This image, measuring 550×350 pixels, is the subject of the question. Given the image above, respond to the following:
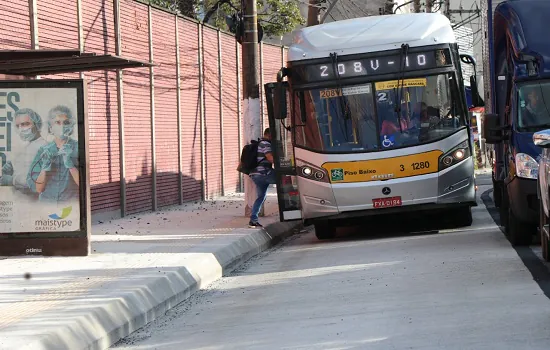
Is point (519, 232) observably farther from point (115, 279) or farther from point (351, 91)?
point (115, 279)

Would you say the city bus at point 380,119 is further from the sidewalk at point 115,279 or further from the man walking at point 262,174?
the sidewalk at point 115,279

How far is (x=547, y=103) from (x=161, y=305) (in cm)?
658

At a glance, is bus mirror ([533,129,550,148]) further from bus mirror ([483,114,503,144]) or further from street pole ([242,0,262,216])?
street pole ([242,0,262,216])

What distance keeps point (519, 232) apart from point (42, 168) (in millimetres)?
6357

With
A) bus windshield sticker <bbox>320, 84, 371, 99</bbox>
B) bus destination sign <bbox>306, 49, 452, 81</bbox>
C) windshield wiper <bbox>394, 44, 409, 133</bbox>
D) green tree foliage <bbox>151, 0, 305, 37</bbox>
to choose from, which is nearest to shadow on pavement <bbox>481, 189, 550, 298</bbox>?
windshield wiper <bbox>394, 44, 409, 133</bbox>

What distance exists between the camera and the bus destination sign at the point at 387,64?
1902 cm

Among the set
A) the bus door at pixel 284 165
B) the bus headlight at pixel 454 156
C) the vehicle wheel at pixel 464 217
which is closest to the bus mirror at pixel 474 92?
the bus headlight at pixel 454 156

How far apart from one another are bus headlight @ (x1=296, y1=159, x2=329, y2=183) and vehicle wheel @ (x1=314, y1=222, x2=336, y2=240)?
1.00 metres

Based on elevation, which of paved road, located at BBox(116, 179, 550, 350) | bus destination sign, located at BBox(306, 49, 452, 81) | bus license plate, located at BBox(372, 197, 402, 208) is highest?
bus destination sign, located at BBox(306, 49, 452, 81)

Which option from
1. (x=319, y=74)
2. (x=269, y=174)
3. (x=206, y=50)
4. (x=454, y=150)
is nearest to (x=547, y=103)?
(x=454, y=150)

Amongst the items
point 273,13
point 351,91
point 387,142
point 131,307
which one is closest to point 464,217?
point 387,142

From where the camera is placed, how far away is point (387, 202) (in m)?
18.8

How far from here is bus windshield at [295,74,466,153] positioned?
1897 centimetres

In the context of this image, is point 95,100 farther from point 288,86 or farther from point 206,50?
point 206,50
